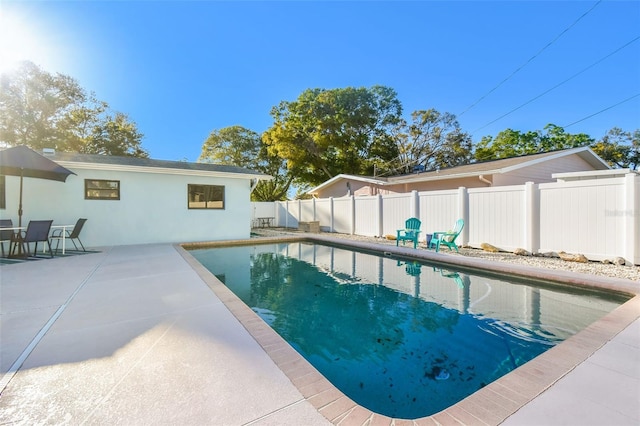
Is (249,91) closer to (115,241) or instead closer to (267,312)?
(115,241)

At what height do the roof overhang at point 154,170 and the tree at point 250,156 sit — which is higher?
the tree at point 250,156

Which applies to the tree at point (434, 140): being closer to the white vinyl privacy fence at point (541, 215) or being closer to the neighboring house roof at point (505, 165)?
the neighboring house roof at point (505, 165)

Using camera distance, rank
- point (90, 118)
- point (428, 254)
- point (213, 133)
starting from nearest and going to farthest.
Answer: point (428, 254)
point (90, 118)
point (213, 133)

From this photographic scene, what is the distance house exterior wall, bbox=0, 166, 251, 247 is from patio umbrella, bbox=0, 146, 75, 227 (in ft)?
4.33

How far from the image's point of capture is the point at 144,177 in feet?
33.6

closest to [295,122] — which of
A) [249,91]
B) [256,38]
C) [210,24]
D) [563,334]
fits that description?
[249,91]

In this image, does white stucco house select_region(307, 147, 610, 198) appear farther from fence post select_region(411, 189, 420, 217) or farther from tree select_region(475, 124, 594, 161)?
tree select_region(475, 124, 594, 161)

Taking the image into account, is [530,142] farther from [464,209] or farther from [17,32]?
[17,32]

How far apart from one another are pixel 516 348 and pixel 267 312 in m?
3.13

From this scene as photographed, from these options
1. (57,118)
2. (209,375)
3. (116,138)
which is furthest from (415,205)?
(57,118)

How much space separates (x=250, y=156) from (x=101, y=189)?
1946 cm

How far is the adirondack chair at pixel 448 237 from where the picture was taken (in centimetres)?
834

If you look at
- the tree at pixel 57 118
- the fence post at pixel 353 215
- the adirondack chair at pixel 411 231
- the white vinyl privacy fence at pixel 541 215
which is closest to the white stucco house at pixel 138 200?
the fence post at pixel 353 215

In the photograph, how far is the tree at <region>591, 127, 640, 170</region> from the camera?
2438 centimetres
